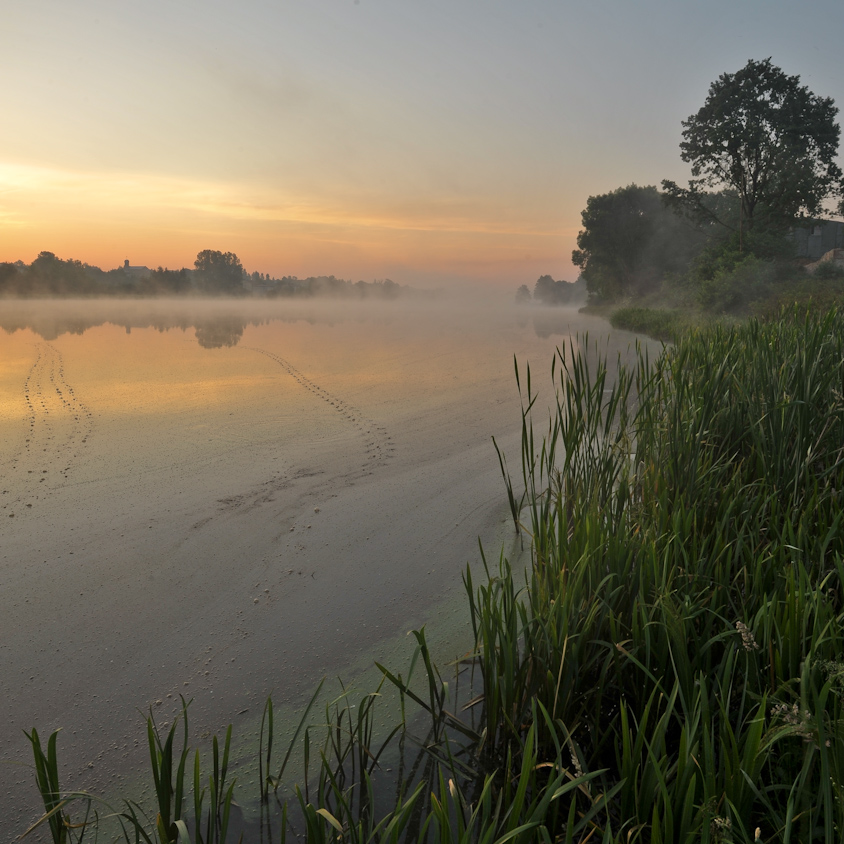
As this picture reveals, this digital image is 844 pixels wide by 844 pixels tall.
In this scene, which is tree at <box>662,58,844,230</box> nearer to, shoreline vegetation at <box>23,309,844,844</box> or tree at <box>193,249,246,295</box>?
shoreline vegetation at <box>23,309,844,844</box>

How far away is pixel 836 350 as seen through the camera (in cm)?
311

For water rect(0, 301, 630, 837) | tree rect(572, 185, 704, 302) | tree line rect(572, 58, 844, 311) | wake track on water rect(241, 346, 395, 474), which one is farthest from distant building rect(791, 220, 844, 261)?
wake track on water rect(241, 346, 395, 474)

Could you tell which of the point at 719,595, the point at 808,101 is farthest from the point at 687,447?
the point at 808,101

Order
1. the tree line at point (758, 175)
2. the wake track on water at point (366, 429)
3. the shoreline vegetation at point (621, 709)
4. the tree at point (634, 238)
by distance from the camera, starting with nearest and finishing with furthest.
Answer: the shoreline vegetation at point (621, 709), the wake track on water at point (366, 429), the tree line at point (758, 175), the tree at point (634, 238)

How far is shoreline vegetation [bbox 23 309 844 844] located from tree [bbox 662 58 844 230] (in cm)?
2174

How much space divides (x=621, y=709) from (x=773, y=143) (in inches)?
994

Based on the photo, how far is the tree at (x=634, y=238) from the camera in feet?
108

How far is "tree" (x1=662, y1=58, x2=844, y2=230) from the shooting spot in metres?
20.3

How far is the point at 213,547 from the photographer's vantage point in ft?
11.8

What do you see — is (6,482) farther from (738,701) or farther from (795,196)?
(795,196)

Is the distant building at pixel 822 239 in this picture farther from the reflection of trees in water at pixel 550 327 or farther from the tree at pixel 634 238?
the reflection of trees in water at pixel 550 327

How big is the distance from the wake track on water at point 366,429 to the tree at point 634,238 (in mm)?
28332

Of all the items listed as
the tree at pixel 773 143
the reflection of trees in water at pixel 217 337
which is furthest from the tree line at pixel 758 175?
the reflection of trees in water at pixel 217 337

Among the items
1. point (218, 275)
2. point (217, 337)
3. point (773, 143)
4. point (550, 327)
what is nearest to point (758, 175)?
point (773, 143)
